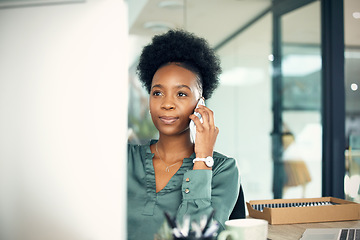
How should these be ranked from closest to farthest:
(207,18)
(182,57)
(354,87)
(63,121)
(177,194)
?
(63,121), (177,194), (182,57), (354,87), (207,18)

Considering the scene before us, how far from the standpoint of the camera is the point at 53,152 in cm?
43

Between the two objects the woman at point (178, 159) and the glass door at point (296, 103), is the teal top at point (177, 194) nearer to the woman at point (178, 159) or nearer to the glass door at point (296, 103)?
the woman at point (178, 159)

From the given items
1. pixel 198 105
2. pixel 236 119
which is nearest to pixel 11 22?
pixel 198 105

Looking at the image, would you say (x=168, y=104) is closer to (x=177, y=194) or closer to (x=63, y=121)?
(x=177, y=194)

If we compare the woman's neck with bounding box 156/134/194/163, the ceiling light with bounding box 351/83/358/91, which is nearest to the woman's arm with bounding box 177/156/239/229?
the woman's neck with bounding box 156/134/194/163

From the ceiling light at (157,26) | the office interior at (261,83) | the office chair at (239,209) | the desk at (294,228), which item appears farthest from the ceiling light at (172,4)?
the desk at (294,228)

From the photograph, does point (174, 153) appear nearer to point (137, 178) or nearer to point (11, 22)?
point (137, 178)

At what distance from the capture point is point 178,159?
4.13 ft

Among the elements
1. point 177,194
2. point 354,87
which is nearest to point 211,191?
point 177,194

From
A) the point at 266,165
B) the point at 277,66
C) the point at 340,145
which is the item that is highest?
the point at 277,66

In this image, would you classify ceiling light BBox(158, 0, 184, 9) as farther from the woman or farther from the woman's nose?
the woman's nose

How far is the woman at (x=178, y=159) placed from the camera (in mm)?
1080

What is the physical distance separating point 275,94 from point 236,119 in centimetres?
42

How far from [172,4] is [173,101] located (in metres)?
2.02
